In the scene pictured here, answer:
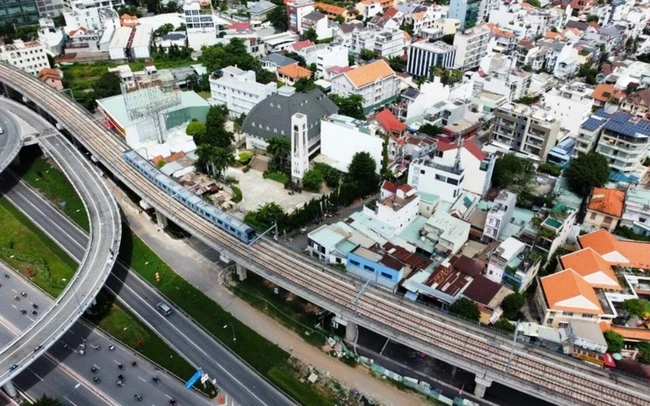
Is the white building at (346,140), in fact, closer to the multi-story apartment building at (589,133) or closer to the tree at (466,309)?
the tree at (466,309)

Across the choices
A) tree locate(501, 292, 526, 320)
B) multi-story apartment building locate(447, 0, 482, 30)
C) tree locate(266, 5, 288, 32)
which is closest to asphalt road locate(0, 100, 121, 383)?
tree locate(501, 292, 526, 320)

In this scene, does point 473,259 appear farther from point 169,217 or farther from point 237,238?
point 169,217

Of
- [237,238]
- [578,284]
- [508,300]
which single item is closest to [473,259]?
[508,300]

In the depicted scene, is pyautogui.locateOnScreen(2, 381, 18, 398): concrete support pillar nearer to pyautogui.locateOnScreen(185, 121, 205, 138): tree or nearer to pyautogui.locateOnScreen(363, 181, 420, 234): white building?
pyautogui.locateOnScreen(363, 181, 420, 234): white building

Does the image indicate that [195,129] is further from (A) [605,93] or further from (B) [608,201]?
(A) [605,93]

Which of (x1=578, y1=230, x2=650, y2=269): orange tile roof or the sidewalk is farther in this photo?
(x1=578, y1=230, x2=650, y2=269): orange tile roof

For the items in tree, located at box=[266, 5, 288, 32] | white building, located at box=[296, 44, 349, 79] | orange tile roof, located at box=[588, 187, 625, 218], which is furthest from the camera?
tree, located at box=[266, 5, 288, 32]
